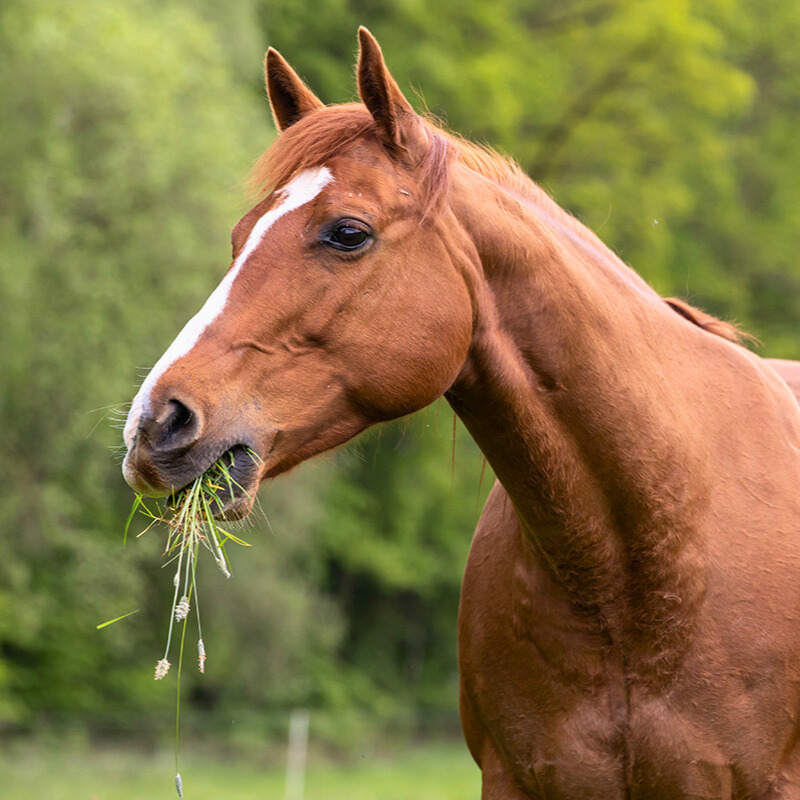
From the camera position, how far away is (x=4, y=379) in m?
16.5

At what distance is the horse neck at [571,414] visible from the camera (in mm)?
3318

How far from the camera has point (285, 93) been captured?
3.64 m

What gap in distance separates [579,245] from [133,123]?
14611 millimetres

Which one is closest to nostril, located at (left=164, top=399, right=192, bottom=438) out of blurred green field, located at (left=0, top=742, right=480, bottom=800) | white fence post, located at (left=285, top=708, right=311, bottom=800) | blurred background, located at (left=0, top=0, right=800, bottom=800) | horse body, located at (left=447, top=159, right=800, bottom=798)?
horse body, located at (left=447, top=159, right=800, bottom=798)

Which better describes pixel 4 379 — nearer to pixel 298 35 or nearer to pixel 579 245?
pixel 298 35

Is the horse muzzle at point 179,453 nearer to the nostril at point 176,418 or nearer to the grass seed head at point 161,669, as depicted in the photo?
the nostril at point 176,418

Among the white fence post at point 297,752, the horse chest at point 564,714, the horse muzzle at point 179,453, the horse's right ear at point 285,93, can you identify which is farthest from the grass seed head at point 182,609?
the white fence post at point 297,752

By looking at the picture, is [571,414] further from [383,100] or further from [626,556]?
[383,100]

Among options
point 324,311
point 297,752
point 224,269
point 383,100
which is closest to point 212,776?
point 297,752

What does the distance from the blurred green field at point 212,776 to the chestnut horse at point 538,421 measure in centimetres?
1155

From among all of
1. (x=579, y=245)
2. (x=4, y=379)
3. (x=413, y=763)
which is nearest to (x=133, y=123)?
(x=4, y=379)

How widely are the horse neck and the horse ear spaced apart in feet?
0.67

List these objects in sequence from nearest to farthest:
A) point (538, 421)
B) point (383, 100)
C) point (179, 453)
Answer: point (179, 453) < point (383, 100) < point (538, 421)

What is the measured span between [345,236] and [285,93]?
2.54ft
